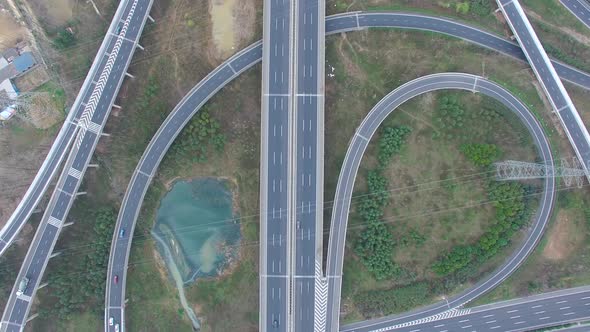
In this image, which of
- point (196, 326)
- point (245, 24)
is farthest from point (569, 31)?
point (196, 326)

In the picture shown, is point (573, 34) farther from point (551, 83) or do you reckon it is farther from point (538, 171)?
point (538, 171)

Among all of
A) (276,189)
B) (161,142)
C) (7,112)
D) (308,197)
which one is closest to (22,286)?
(7,112)

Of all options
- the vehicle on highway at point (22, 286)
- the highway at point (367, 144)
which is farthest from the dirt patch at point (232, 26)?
the vehicle on highway at point (22, 286)

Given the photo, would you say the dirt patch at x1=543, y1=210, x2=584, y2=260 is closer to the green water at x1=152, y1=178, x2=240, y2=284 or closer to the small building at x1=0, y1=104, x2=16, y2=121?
the green water at x1=152, y1=178, x2=240, y2=284

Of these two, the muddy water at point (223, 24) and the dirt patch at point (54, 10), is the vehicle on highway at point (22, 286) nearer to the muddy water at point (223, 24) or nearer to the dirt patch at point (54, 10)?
the dirt patch at point (54, 10)

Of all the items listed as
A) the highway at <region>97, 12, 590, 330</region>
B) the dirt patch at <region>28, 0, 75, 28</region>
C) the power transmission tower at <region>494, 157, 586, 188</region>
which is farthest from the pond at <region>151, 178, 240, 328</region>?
the power transmission tower at <region>494, 157, 586, 188</region>

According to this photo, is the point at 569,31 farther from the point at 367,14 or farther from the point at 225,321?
the point at 225,321
